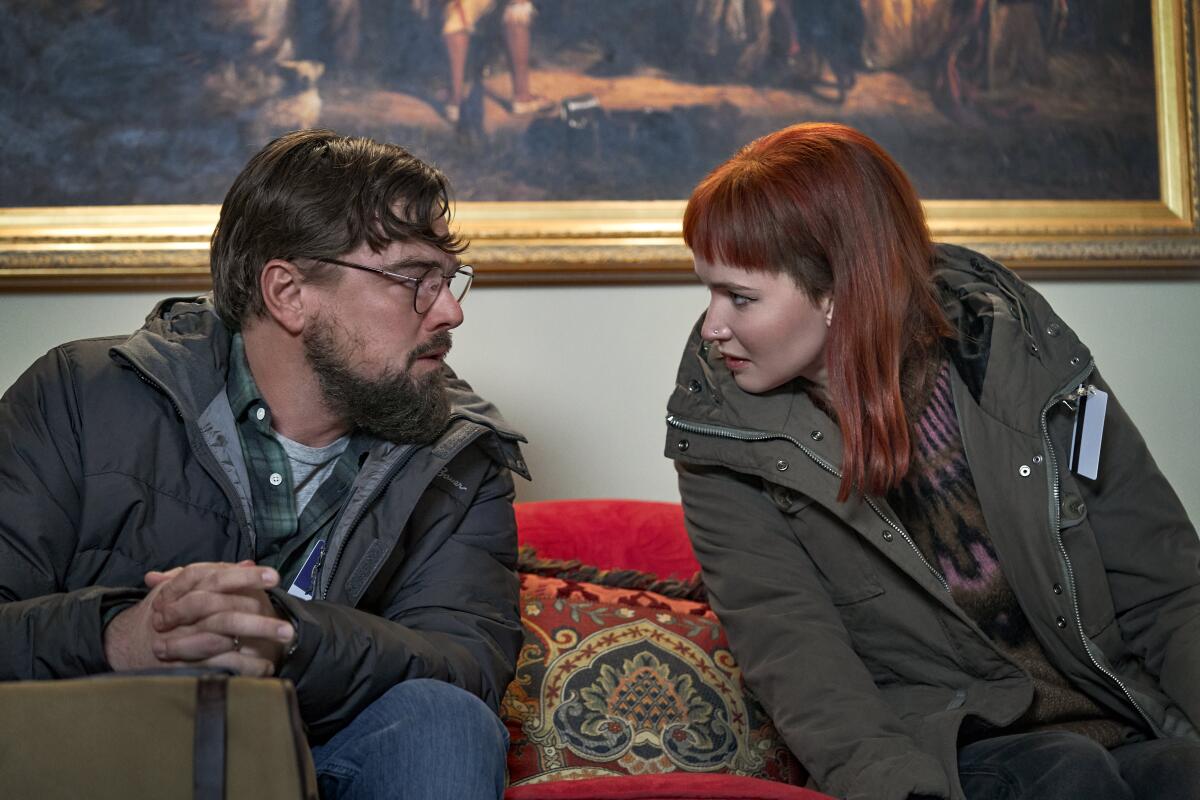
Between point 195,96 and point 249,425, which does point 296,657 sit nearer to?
point 249,425

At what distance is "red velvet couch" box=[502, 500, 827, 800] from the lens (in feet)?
7.40

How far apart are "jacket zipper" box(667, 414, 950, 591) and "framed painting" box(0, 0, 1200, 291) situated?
862 mm

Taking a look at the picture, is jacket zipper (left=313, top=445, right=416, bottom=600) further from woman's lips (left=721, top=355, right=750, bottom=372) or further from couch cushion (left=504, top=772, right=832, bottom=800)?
woman's lips (left=721, top=355, right=750, bottom=372)

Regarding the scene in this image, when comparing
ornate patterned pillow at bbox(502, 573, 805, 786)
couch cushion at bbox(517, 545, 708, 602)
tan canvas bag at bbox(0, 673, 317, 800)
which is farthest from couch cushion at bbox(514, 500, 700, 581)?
tan canvas bag at bbox(0, 673, 317, 800)

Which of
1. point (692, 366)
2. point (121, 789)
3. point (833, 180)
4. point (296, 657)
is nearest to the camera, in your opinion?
point (121, 789)

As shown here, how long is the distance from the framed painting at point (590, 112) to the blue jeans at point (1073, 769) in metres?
1.42

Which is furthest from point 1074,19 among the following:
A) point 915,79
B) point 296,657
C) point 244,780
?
point 244,780

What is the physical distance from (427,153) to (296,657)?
5.17 ft

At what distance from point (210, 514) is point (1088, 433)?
147 cm

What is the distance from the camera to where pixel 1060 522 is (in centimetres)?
211

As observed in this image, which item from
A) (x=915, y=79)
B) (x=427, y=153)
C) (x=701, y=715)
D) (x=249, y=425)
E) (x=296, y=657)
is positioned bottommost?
(x=701, y=715)

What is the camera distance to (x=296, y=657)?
1.71 meters

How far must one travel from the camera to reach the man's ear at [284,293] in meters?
2.19

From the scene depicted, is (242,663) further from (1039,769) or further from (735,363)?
(1039,769)
